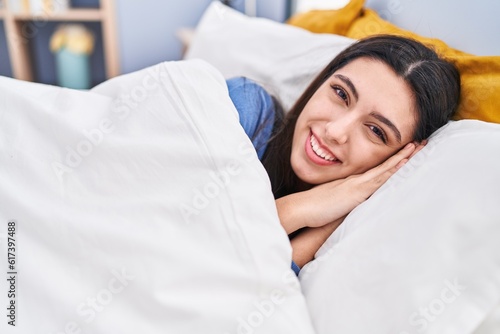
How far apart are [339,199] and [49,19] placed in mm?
2128

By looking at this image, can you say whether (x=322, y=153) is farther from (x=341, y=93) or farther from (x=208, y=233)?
(x=208, y=233)

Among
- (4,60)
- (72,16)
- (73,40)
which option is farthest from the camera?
(4,60)

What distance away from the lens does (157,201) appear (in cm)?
63

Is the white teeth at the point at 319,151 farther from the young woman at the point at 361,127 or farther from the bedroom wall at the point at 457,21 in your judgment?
the bedroom wall at the point at 457,21

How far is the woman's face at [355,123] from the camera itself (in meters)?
0.77

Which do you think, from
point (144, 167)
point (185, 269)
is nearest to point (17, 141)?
point (144, 167)

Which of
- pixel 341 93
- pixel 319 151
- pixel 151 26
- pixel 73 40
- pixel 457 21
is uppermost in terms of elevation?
pixel 457 21

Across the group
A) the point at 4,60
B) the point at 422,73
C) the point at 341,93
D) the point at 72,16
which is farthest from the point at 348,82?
the point at 4,60

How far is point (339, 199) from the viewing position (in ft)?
2.45

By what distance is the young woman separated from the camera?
2.48ft

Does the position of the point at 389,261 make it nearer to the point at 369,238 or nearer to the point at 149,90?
the point at 369,238

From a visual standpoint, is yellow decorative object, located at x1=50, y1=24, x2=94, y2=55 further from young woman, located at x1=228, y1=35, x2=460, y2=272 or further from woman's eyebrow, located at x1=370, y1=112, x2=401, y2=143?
woman's eyebrow, located at x1=370, y1=112, x2=401, y2=143

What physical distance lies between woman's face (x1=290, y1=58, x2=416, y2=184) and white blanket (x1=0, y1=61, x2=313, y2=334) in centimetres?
19

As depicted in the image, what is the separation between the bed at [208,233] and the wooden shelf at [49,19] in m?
1.63
